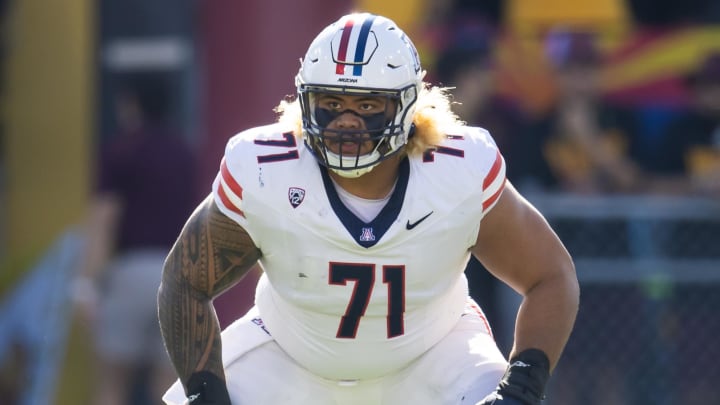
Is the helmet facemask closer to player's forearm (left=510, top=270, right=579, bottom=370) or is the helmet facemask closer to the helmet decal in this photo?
the helmet decal

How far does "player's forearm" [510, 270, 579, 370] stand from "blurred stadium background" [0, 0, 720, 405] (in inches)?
96.6

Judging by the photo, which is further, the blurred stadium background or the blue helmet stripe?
the blurred stadium background

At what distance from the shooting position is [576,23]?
834 cm

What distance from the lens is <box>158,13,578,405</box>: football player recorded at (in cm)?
449

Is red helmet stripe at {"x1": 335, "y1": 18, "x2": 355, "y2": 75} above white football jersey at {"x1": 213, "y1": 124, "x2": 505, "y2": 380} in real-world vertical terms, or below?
above

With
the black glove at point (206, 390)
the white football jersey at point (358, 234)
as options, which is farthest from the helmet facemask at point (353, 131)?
the black glove at point (206, 390)

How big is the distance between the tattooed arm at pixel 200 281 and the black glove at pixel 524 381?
0.85m

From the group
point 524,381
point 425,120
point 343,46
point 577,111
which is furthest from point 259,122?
point 524,381

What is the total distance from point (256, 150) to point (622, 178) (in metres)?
3.34

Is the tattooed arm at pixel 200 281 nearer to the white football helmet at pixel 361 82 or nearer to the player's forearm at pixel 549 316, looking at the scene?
the white football helmet at pixel 361 82

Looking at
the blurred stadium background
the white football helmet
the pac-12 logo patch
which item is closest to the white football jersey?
the pac-12 logo patch

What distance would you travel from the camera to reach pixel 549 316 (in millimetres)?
4656

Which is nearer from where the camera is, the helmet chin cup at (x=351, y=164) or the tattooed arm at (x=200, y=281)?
the helmet chin cup at (x=351, y=164)

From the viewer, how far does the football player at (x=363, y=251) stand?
449cm
